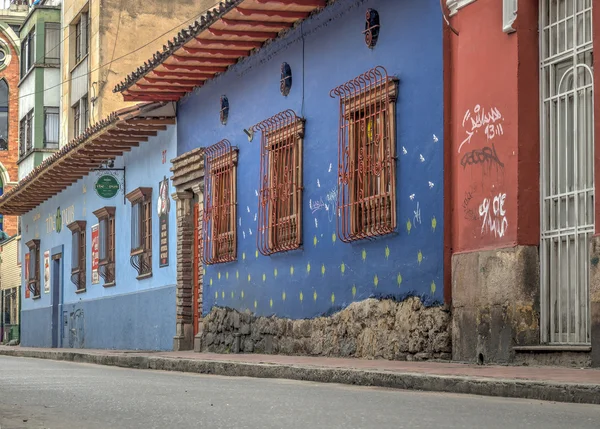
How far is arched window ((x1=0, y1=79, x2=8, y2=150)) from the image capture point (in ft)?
182

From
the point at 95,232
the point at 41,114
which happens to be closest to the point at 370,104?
the point at 95,232

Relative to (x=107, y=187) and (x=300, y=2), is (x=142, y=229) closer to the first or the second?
(x=107, y=187)

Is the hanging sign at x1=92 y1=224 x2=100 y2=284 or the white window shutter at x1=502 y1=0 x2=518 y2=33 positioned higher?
the white window shutter at x1=502 y1=0 x2=518 y2=33

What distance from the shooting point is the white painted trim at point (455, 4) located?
44.6ft

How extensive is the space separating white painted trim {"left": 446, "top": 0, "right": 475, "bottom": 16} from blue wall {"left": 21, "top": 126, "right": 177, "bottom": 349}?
1003cm

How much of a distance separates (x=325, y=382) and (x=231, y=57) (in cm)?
881

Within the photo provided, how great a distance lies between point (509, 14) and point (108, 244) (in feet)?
55.2

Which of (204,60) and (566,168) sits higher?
(204,60)

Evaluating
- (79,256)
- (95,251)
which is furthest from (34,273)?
(95,251)

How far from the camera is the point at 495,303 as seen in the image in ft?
41.5

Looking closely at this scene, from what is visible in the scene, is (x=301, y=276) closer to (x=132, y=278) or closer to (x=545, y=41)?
(x=545, y=41)

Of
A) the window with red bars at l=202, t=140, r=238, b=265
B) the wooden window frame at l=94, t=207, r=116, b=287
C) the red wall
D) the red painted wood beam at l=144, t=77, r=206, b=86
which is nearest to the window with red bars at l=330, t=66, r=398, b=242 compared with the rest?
the red wall

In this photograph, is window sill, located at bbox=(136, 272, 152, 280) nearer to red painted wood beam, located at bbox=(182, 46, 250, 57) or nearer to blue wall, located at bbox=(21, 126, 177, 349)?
blue wall, located at bbox=(21, 126, 177, 349)

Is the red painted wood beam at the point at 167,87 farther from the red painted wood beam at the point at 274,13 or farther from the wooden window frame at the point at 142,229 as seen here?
the red painted wood beam at the point at 274,13
